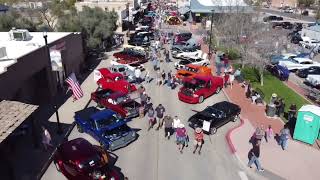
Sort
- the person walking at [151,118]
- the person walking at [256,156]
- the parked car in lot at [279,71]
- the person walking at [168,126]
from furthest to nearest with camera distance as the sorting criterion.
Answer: the parked car in lot at [279,71], the person walking at [151,118], the person walking at [168,126], the person walking at [256,156]

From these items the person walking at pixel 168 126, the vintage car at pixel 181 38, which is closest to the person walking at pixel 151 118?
the person walking at pixel 168 126

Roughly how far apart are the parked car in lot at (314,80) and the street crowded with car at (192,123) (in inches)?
6.3

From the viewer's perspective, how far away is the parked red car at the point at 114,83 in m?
26.7

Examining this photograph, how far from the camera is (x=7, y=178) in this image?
51.2 feet

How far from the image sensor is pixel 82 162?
48.5 feet

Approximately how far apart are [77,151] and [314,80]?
2357 centimetres

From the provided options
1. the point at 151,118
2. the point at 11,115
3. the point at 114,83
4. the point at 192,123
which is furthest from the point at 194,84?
the point at 11,115

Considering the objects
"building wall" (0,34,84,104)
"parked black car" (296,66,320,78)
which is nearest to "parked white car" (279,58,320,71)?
"parked black car" (296,66,320,78)

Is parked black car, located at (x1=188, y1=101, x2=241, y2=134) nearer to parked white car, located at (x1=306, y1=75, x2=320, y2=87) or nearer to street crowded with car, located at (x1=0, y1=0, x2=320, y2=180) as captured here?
street crowded with car, located at (x1=0, y1=0, x2=320, y2=180)

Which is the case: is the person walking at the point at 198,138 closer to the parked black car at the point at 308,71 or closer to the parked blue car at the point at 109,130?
the parked blue car at the point at 109,130

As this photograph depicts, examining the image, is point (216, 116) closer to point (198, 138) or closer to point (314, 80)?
point (198, 138)

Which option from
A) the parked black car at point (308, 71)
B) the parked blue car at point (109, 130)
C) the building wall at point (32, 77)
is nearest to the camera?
the parked blue car at point (109, 130)

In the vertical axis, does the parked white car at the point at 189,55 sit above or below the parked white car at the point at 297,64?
above

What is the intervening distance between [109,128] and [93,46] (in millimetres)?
22759
